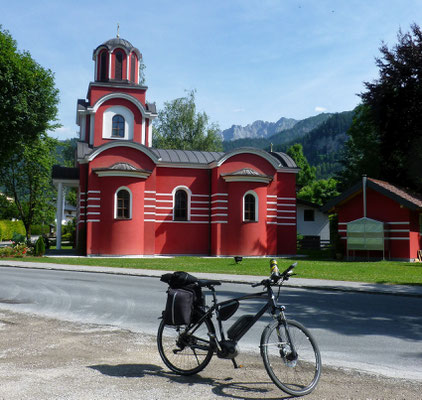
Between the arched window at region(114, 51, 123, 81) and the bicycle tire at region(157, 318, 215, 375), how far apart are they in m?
30.0

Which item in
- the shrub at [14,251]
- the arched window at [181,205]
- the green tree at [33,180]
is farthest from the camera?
the green tree at [33,180]

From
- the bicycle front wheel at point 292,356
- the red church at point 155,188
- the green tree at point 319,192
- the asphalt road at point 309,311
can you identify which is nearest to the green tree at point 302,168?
the green tree at point 319,192

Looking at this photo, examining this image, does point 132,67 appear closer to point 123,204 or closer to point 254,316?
point 123,204

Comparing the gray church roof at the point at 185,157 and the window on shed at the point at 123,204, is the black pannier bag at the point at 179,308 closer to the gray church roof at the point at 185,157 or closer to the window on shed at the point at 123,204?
the window on shed at the point at 123,204

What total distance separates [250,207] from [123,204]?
25.5ft

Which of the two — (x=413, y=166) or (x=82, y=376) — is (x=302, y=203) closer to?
(x=413, y=166)

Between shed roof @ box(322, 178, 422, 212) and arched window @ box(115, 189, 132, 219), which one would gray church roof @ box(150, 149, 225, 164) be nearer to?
arched window @ box(115, 189, 132, 219)

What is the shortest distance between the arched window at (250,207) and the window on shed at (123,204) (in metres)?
7.10

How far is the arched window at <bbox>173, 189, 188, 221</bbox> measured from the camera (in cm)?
3080

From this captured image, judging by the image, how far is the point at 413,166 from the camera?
2873cm

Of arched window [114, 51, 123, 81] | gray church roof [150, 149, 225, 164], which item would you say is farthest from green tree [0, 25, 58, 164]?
gray church roof [150, 149, 225, 164]

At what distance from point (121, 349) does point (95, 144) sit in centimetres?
2653

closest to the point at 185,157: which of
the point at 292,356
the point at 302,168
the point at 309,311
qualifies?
the point at 309,311

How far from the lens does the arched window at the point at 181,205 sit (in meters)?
30.8
